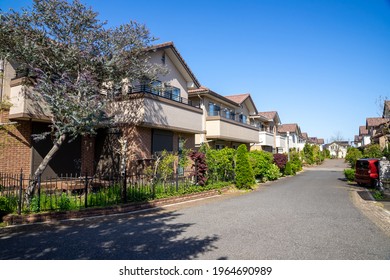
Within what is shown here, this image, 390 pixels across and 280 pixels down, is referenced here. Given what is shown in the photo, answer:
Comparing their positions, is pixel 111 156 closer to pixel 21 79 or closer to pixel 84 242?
pixel 21 79

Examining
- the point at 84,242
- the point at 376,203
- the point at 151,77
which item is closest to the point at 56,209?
the point at 84,242

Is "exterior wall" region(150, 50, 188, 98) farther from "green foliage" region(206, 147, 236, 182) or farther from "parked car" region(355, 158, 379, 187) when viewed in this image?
"parked car" region(355, 158, 379, 187)

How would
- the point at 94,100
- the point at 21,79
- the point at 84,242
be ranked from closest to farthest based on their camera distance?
the point at 84,242 < the point at 94,100 < the point at 21,79

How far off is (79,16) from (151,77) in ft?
11.7

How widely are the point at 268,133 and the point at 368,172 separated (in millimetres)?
15997

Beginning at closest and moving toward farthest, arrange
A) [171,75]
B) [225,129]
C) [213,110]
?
[171,75], [225,129], [213,110]

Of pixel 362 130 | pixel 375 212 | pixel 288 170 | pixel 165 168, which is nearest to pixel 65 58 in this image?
pixel 165 168

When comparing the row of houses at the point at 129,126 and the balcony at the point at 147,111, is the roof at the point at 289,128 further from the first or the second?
the balcony at the point at 147,111

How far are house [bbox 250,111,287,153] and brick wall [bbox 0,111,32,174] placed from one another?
76.7ft

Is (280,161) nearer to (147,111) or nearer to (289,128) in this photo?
(147,111)

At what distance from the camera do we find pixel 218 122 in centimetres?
1988

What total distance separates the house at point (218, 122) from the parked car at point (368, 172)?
919 centimetres

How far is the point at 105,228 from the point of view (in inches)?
269

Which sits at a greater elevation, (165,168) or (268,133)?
(268,133)
